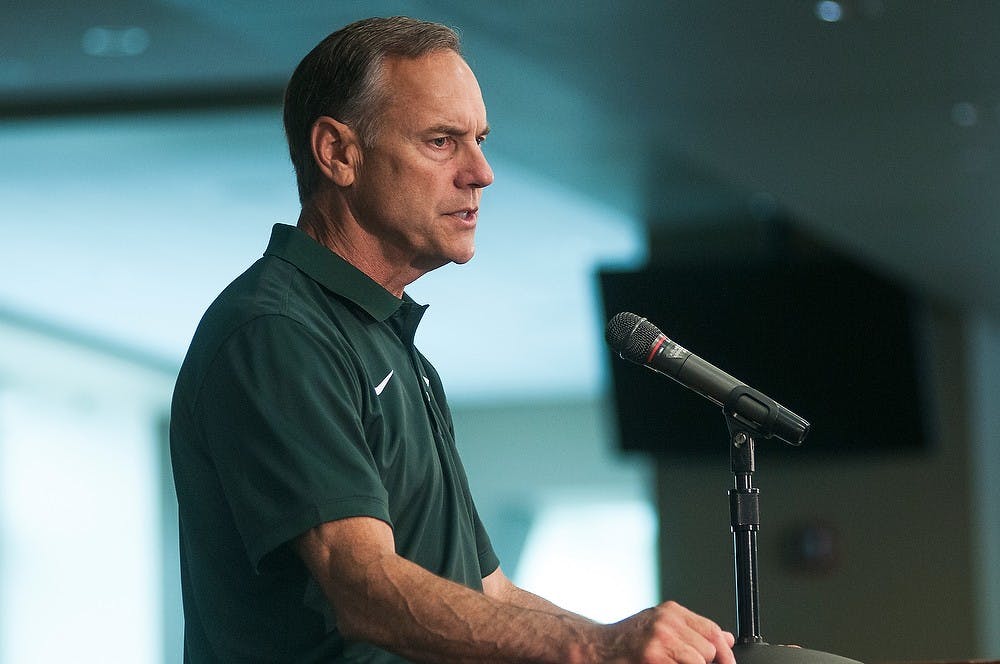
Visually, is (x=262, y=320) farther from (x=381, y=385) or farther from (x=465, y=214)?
(x=465, y=214)

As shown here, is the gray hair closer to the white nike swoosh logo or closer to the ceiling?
the white nike swoosh logo

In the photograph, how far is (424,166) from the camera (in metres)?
1.45

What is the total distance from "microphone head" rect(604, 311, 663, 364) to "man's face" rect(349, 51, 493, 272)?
0.18m

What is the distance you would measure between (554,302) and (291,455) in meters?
5.76

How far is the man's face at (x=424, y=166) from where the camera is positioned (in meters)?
1.44

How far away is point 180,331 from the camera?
22.6 ft

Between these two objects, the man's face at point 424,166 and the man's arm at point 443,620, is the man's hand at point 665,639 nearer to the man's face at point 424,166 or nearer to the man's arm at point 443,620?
the man's arm at point 443,620

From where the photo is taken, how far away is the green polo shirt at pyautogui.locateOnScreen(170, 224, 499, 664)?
1170 mm

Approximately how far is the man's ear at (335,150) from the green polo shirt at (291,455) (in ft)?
0.30

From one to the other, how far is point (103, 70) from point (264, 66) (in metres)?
0.58

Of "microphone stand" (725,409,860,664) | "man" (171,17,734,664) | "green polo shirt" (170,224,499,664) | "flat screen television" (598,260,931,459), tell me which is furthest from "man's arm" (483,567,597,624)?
"flat screen television" (598,260,931,459)

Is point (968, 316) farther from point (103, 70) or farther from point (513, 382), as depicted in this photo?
point (103, 70)

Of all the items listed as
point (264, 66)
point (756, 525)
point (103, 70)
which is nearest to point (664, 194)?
point (264, 66)

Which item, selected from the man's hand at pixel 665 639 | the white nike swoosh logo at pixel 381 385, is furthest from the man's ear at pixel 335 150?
the man's hand at pixel 665 639
